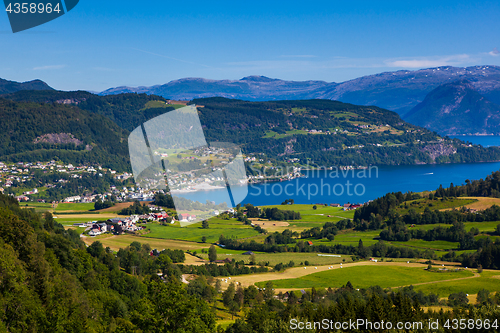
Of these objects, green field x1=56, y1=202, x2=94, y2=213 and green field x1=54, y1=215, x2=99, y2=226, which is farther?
green field x1=56, y1=202, x2=94, y2=213

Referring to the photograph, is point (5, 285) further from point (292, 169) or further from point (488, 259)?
point (292, 169)

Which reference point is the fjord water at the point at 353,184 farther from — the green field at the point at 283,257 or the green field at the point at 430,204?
the green field at the point at 283,257

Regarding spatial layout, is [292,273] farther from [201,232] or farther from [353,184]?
[353,184]

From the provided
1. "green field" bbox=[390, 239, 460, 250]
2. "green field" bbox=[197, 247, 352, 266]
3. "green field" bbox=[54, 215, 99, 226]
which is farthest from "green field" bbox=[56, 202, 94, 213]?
"green field" bbox=[390, 239, 460, 250]

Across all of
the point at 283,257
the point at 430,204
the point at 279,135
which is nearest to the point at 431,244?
the point at 430,204

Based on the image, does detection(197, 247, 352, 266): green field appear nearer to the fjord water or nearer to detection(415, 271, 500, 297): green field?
detection(415, 271, 500, 297): green field

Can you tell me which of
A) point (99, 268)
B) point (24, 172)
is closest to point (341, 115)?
point (24, 172)

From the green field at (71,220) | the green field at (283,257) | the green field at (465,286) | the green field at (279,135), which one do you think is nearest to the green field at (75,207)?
the green field at (71,220)
